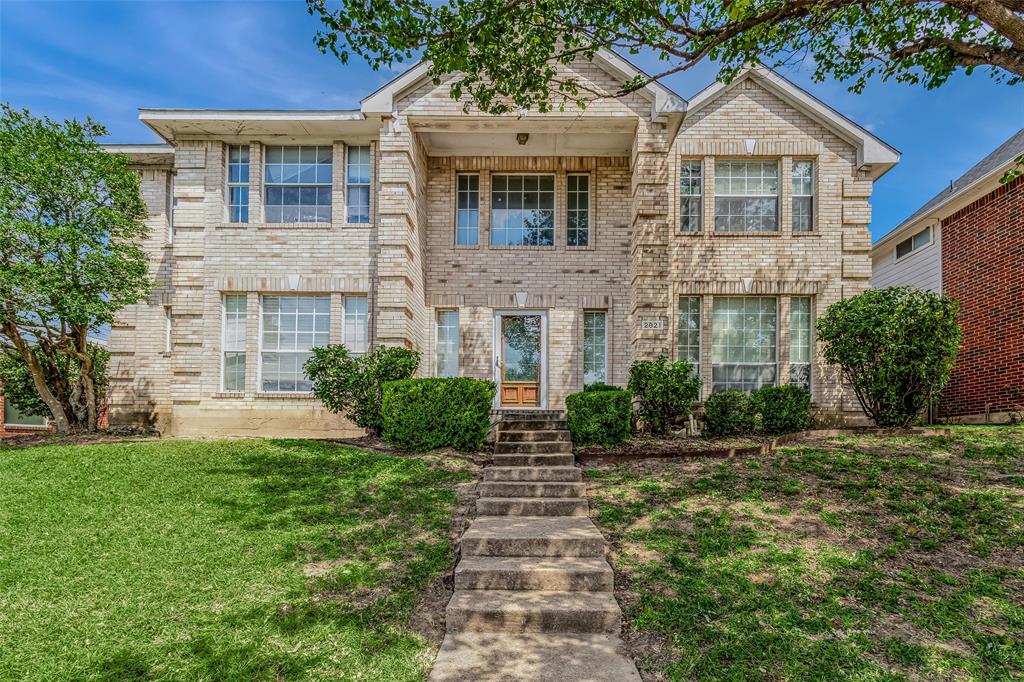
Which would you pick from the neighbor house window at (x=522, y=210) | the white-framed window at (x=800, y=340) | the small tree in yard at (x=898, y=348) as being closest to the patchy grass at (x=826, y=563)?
the small tree in yard at (x=898, y=348)

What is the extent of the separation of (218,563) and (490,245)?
829 centimetres

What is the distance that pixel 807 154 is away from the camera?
1159 centimetres

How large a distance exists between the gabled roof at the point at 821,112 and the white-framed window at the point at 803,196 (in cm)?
85

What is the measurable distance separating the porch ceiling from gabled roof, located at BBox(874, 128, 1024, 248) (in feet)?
22.9

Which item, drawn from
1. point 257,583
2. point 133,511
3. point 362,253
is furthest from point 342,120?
point 257,583

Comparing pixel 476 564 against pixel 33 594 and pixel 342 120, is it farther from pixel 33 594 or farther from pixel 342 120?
pixel 342 120

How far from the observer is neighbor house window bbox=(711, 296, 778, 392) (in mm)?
11586

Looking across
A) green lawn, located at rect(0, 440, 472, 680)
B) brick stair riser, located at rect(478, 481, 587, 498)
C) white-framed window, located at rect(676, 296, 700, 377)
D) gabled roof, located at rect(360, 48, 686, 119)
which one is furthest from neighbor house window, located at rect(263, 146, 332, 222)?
white-framed window, located at rect(676, 296, 700, 377)

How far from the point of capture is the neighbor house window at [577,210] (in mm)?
12125

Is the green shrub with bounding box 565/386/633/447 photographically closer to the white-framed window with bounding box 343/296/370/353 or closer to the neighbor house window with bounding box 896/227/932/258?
the white-framed window with bounding box 343/296/370/353

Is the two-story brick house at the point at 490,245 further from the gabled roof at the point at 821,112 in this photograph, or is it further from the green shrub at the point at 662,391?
the green shrub at the point at 662,391

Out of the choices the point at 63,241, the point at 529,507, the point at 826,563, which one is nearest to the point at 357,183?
the point at 63,241

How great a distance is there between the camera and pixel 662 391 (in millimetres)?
9711

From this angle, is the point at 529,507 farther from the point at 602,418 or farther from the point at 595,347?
the point at 595,347
